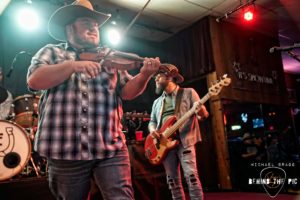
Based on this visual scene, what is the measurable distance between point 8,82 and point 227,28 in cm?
495

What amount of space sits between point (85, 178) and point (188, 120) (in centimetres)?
251

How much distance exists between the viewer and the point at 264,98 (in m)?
7.07

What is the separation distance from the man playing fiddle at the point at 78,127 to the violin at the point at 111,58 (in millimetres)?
43

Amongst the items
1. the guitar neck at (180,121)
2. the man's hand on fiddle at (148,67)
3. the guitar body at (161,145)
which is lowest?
the guitar body at (161,145)

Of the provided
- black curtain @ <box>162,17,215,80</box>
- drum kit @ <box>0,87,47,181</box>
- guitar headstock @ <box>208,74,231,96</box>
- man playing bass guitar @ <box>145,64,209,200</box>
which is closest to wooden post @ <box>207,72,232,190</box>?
black curtain @ <box>162,17,215,80</box>

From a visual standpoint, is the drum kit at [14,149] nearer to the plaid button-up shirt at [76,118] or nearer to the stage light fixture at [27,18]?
the stage light fixture at [27,18]

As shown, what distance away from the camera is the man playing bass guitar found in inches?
135

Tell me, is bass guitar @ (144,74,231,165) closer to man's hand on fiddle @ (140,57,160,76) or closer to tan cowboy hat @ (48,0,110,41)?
man's hand on fiddle @ (140,57,160,76)

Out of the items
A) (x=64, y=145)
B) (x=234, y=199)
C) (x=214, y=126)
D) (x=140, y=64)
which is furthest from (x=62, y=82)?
(x=214, y=126)

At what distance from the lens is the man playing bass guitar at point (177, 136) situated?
344 centimetres

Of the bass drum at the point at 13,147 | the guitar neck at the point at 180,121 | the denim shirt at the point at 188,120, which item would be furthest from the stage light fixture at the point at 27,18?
the guitar neck at the point at 180,121

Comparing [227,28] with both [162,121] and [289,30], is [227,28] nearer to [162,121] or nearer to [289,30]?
[289,30]

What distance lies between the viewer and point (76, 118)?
1.50m

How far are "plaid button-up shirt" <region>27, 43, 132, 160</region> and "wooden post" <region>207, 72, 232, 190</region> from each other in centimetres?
485
